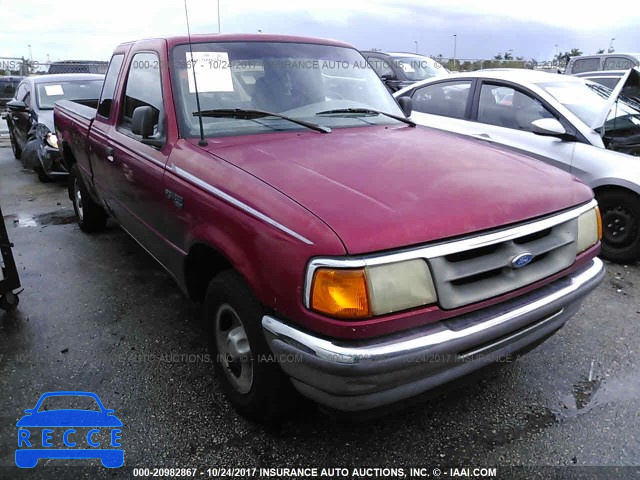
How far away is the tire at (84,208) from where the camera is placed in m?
5.09

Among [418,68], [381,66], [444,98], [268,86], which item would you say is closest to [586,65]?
[418,68]

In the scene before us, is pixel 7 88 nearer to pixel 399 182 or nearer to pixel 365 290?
pixel 399 182

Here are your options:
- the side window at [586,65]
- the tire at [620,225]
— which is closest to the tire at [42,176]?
the tire at [620,225]

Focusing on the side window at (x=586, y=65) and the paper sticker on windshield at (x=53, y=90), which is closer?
the paper sticker on windshield at (x=53, y=90)

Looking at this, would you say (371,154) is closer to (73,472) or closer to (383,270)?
(383,270)

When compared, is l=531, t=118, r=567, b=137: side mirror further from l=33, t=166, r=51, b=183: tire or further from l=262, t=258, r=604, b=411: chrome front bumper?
l=33, t=166, r=51, b=183: tire

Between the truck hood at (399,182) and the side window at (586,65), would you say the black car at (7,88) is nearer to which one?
the side window at (586,65)

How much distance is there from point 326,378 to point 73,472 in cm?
133

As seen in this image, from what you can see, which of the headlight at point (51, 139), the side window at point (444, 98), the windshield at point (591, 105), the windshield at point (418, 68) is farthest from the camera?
the windshield at point (418, 68)

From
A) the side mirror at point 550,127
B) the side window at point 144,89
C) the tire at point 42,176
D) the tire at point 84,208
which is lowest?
the tire at point 42,176

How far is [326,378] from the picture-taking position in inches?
71.6

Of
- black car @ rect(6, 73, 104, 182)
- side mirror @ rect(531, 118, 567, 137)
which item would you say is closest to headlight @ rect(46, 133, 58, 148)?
black car @ rect(6, 73, 104, 182)

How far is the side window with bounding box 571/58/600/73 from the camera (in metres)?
12.1

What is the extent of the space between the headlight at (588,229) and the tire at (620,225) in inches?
88.2
